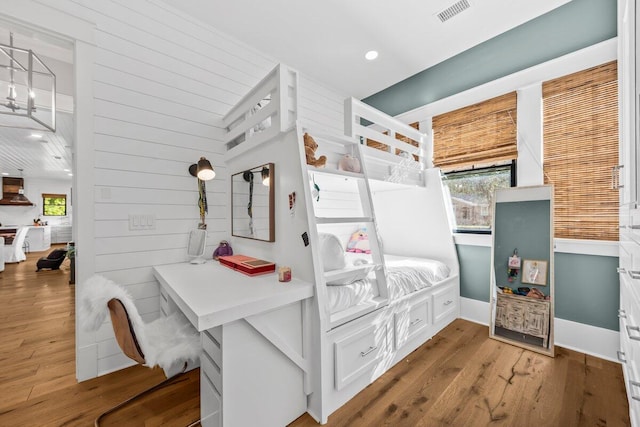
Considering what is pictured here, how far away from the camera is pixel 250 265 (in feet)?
6.11

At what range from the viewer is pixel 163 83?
7.36ft

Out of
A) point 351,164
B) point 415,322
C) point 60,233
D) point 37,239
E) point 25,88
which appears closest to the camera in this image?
point 351,164

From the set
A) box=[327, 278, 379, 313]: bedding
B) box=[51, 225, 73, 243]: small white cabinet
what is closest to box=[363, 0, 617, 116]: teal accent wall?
box=[327, 278, 379, 313]: bedding

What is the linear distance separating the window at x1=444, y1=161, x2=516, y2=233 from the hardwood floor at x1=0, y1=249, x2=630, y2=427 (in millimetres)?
1237

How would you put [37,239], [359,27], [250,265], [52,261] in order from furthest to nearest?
[37,239]
[52,261]
[359,27]
[250,265]

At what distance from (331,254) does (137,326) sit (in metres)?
1.15

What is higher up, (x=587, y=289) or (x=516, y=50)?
(x=516, y=50)

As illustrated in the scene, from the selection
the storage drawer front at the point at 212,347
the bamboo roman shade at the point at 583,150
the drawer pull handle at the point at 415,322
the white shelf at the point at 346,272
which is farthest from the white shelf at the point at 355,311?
the bamboo roman shade at the point at 583,150

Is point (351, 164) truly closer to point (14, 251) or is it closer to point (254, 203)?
point (254, 203)

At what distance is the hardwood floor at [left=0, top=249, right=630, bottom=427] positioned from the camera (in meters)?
1.53

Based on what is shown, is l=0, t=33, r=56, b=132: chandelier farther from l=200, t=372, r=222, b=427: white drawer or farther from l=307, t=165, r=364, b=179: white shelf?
l=200, t=372, r=222, b=427: white drawer

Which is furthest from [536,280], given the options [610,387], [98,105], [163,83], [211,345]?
[98,105]

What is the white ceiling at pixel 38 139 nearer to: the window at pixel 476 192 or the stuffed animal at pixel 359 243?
the stuffed animal at pixel 359 243

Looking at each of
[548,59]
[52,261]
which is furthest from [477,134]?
[52,261]
